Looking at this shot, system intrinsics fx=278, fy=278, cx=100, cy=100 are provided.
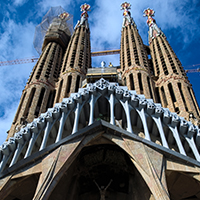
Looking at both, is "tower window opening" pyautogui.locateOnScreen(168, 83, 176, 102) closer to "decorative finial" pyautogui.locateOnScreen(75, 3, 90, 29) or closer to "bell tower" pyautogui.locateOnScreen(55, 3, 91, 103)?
"bell tower" pyautogui.locateOnScreen(55, 3, 91, 103)

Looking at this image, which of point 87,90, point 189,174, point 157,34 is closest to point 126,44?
point 157,34

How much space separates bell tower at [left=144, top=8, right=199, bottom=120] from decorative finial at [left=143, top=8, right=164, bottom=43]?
168 centimetres

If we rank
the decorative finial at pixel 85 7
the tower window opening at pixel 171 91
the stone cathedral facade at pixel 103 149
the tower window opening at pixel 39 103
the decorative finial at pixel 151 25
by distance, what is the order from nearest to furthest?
the stone cathedral facade at pixel 103 149, the tower window opening at pixel 39 103, the tower window opening at pixel 171 91, the decorative finial at pixel 151 25, the decorative finial at pixel 85 7

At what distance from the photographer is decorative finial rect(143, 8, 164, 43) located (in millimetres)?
37466

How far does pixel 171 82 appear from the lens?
2616cm

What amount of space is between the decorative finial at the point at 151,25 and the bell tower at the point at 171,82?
1.68 metres

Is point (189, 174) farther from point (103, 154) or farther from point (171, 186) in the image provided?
point (103, 154)

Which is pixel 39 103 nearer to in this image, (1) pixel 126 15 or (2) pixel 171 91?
(2) pixel 171 91

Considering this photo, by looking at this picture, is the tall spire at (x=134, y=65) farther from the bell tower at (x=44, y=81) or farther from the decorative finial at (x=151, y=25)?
the bell tower at (x=44, y=81)

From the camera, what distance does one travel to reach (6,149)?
15.6 metres

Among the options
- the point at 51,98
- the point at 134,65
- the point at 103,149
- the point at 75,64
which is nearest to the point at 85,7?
the point at 75,64

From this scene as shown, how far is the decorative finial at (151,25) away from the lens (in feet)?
123

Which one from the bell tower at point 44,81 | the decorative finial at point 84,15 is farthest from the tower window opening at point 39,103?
the decorative finial at point 84,15

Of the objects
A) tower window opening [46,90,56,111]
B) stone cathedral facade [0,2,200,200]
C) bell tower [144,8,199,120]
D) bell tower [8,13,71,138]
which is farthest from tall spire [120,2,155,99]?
bell tower [8,13,71,138]
